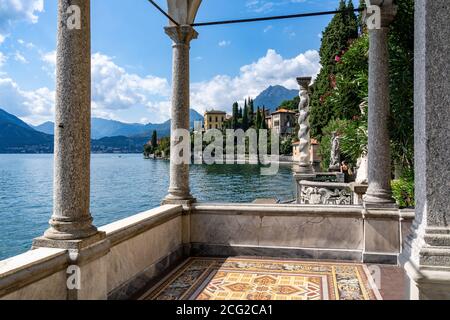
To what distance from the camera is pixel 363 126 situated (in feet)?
27.8

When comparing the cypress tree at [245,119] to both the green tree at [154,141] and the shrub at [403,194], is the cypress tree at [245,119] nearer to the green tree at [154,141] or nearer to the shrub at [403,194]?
the green tree at [154,141]

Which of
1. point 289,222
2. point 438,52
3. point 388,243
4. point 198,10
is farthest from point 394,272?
point 198,10

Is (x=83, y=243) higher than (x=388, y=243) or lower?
higher

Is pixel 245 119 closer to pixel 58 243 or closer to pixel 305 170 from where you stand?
pixel 305 170

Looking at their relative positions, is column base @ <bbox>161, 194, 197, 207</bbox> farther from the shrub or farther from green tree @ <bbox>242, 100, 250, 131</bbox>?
green tree @ <bbox>242, 100, 250, 131</bbox>

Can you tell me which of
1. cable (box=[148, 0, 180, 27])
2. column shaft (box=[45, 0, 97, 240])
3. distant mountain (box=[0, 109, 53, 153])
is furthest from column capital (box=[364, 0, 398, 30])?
distant mountain (box=[0, 109, 53, 153])

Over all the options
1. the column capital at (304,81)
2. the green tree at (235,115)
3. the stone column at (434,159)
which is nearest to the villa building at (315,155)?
the column capital at (304,81)

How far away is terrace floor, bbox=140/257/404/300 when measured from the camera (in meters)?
4.85

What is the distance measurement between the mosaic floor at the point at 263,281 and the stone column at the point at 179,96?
4.21 ft

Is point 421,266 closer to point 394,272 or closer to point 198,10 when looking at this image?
point 394,272

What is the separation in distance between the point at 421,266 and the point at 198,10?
553 centimetres

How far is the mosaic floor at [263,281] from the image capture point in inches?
191

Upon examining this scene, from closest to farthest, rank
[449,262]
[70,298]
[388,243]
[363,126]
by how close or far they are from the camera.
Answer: [449,262] < [70,298] < [388,243] < [363,126]

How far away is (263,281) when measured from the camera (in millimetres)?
5340
